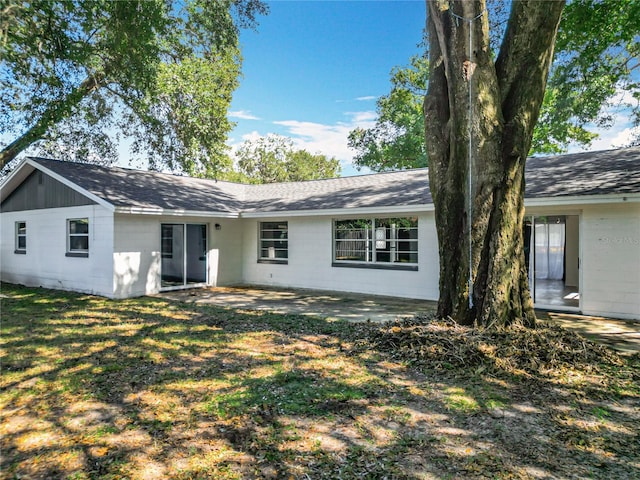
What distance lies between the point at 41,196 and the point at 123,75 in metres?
5.04

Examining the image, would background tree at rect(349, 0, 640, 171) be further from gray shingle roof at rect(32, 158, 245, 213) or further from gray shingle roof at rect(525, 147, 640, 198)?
gray shingle roof at rect(32, 158, 245, 213)

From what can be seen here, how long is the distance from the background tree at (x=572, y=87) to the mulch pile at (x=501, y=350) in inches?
292

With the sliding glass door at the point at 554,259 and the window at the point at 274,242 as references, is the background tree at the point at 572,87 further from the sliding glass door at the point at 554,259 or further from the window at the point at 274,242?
the window at the point at 274,242

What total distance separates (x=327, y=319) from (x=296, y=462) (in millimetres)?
5179

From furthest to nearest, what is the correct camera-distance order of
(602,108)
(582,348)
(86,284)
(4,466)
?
(602,108) → (86,284) → (582,348) → (4,466)

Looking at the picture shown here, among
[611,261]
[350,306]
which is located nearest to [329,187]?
[350,306]

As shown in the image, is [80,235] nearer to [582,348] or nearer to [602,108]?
[582,348]

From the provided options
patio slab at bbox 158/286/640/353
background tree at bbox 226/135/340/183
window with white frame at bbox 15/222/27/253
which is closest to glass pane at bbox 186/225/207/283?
patio slab at bbox 158/286/640/353

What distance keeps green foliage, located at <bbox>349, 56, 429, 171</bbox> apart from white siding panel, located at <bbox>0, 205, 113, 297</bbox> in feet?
60.6

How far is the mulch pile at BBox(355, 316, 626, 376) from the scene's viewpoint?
5.14 m

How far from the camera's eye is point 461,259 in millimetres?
6242

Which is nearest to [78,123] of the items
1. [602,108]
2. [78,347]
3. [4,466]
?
[78,347]

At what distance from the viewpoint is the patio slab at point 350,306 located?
700 cm

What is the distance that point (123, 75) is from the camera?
11.4 meters
